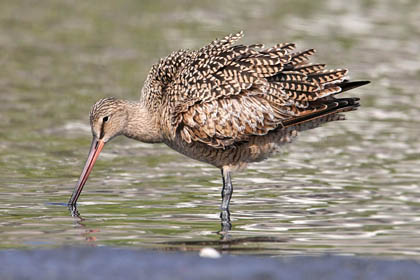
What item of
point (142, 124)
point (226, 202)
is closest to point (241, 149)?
point (226, 202)

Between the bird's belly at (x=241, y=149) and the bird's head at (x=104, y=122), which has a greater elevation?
the bird's head at (x=104, y=122)

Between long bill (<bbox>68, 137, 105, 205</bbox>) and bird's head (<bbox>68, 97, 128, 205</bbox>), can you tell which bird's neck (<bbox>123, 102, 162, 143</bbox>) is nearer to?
bird's head (<bbox>68, 97, 128, 205</bbox>)

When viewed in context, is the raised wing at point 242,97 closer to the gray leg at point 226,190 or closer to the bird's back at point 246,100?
the bird's back at point 246,100

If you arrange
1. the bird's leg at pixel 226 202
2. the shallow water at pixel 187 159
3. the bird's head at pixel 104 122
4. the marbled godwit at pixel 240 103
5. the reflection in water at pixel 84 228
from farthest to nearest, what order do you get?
the bird's head at pixel 104 122
the marbled godwit at pixel 240 103
the bird's leg at pixel 226 202
the shallow water at pixel 187 159
the reflection in water at pixel 84 228

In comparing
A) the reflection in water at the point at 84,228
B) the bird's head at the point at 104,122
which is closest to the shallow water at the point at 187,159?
the reflection in water at the point at 84,228

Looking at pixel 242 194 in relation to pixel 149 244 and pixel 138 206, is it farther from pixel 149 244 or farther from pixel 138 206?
pixel 149 244

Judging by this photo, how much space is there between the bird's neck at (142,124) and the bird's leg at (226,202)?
67 cm

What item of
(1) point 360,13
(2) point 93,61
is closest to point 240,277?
(2) point 93,61

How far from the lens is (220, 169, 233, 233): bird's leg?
7.43 m

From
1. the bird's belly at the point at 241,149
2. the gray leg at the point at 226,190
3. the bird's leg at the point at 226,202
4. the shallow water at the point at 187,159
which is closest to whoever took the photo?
the shallow water at the point at 187,159

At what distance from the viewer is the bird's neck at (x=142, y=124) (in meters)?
8.52

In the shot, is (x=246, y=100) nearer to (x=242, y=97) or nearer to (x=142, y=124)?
(x=242, y=97)

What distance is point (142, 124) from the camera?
28.0 feet

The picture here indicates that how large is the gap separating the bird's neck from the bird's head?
52mm
